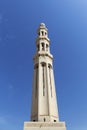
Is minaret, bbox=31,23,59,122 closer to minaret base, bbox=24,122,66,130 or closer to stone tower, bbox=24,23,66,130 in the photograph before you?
stone tower, bbox=24,23,66,130

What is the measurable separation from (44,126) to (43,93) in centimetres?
638

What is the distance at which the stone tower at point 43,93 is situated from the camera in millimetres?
28719

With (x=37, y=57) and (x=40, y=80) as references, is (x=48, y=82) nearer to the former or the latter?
(x=40, y=80)

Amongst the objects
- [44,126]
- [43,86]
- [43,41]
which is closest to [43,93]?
[43,86]

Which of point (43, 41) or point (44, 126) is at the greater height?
point (43, 41)

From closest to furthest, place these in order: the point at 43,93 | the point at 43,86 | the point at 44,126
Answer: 1. the point at 44,126
2. the point at 43,93
3. the point at 43,86

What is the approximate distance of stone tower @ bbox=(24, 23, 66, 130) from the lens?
94.2 ft

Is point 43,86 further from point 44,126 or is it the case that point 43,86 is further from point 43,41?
point 43,41

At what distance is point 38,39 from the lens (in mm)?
41500

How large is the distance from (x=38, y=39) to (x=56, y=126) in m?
20.0

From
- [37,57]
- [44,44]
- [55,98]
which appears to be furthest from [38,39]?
[55,98]

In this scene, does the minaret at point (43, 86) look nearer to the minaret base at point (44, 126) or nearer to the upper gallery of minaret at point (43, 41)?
the upper gallery of minaret at point (43, 41)

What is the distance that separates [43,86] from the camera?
34.1 metres

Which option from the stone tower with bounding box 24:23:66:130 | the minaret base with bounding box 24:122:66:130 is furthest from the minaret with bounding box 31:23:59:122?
the minaret base with bounding box 24:122:66:130
